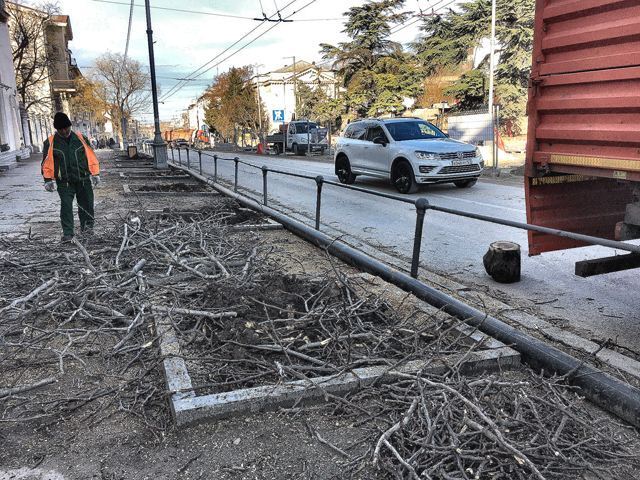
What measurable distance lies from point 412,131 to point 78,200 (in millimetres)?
9205

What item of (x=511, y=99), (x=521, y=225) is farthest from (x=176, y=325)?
(x=511, y=99)

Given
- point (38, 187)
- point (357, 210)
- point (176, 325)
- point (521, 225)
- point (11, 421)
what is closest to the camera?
point (11, 421)

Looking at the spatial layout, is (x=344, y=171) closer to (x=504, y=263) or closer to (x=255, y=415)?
(x=504, y=263)

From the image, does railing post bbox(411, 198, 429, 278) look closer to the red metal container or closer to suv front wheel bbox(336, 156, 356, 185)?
the red metal container

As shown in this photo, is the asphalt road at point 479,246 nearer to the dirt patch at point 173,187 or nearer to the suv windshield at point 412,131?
the dirt patch at point 173,187

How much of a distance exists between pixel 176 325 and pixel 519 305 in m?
3.16

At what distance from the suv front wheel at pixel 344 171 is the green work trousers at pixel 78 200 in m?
9.11

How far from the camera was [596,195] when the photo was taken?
4.46 m

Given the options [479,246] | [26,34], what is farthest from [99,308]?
[26,34]

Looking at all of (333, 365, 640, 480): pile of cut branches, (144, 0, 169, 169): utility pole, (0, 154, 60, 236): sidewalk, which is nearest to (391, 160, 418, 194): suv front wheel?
(0, 154, 60, 236): sidewalk

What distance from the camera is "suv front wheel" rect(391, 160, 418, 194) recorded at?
12711 millimetres

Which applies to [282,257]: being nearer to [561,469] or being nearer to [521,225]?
[521,225]

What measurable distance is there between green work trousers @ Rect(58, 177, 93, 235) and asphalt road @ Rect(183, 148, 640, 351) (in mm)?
3650

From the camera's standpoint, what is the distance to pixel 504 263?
5586 mm
